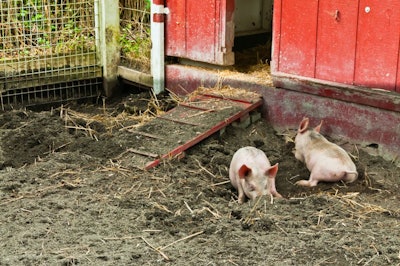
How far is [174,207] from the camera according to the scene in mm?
5340

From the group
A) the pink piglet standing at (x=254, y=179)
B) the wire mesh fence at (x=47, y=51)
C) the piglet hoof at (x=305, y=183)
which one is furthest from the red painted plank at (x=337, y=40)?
the wire mesh fence at (x=47, y=51)

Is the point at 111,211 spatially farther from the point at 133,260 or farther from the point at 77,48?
the point at 77,48

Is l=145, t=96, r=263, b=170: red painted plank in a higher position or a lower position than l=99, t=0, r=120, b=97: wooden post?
lower

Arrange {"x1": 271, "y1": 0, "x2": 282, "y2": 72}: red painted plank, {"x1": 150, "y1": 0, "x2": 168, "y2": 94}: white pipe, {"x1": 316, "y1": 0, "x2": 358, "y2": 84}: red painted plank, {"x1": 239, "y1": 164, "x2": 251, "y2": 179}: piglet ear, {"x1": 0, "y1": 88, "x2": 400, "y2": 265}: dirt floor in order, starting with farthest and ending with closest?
1. {"x1": 150, "y1": 0, "x2": 168, "y2": 94}: white pipe
2. {"x1": 271, "y1": 0, "x2": 282, "y2": 72}: red painted plank
3. {"x1": 316, "y1": 0, "x2": 358, "y2": 84}: red painted plank
4. {"x1": 239, "y1": 164, "x2": 251, "y2": 179}: piglet ear
5. {"x1": 0, "y1": 88, "x2": 400, "y2": 265}: dirt floor

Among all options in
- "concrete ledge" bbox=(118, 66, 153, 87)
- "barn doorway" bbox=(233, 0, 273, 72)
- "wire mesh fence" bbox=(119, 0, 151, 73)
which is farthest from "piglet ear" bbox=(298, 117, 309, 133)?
"wire mesh fence" bbox=(119, 0, 151, 73)

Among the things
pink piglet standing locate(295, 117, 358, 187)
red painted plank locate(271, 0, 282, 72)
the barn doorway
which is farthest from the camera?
the barn doorway

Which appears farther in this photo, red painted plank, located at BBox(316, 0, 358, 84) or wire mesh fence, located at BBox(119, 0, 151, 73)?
wire mesh fence, located at BBox(119, 0, 151, 73)

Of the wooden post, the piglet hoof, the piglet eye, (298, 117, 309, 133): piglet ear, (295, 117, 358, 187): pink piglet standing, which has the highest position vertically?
the wooden post

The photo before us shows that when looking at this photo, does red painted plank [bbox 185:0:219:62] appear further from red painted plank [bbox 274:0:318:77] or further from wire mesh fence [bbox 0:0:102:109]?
wire mesh fence [bbox 0:0:102:109]

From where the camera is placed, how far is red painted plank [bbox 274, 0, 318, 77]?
261 inches

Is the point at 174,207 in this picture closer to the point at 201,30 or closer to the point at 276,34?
the point at 276,34

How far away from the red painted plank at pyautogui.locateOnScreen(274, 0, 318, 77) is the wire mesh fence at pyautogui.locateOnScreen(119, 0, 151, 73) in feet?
6.40

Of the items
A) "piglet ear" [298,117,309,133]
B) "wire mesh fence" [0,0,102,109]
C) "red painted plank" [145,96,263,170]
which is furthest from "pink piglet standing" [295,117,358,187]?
"wire mesh fence" [0,0,102,109]

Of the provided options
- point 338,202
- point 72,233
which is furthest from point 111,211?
point 338,202
